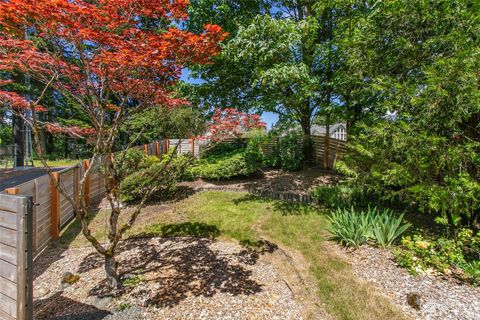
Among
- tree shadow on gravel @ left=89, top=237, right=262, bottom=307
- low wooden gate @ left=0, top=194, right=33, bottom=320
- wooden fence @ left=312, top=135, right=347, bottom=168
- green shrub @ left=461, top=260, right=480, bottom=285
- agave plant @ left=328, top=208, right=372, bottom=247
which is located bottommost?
tree shadow on gravel @ left=89, top=237, right=262, bottom=307

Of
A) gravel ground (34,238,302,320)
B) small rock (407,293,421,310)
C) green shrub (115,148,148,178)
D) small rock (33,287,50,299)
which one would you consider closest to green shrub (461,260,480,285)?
small rock (407,293,421,310)

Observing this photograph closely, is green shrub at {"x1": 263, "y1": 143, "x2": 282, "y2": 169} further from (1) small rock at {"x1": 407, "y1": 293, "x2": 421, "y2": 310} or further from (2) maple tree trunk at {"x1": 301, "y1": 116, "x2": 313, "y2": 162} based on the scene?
(1) small rock at {"x1": 407, "y1": 293, "x2": 421, "y2": 310}

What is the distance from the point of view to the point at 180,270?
333cm

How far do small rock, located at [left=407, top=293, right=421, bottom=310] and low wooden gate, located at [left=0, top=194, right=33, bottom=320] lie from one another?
12.0 feet

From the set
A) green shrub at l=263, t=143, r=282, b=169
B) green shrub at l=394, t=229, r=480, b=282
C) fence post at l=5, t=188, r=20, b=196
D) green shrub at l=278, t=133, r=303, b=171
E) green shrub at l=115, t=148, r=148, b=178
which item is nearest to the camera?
green shrub at l=394, t=229, r=480, b=282

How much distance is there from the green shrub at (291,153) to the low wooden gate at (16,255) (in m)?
8.34

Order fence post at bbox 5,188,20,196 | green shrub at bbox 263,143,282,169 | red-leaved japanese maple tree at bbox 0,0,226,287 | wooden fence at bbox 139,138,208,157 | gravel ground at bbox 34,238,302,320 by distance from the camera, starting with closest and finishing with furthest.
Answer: red-leaved japanese maple tree at bbox 0,0,226,287 < gravel ground at bbox 34,238,302,320 < fence post at bbox 5,188,20,196 < green shrub at bbox 263,143,282,169 < wooden fence at bbox 139,138,208,157

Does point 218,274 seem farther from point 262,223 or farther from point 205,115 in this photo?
point 205,115

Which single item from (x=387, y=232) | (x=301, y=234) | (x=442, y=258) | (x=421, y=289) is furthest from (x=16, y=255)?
(x=442, y=258)

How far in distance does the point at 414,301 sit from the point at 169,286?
9.28 ft

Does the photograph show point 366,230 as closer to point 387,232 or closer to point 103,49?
point 387,232

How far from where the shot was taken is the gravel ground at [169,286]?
8.41 feet

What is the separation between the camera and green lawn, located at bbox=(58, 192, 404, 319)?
270cm

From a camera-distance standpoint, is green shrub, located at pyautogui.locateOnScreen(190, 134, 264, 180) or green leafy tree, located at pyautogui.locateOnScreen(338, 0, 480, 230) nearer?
green leafy tree, located at pyautogui.locateOnScreen(338, 0, 480, 230)
